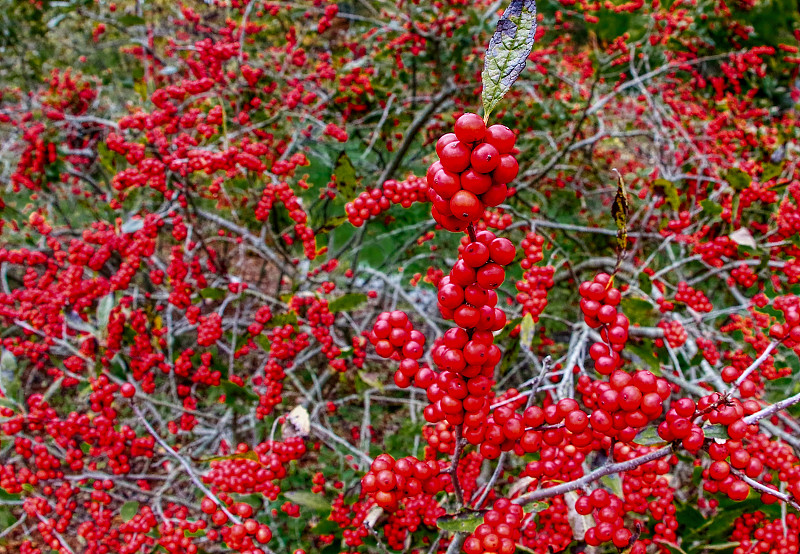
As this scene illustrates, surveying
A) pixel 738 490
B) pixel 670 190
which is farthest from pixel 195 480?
pixel 670 190

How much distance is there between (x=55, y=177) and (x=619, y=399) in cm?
435

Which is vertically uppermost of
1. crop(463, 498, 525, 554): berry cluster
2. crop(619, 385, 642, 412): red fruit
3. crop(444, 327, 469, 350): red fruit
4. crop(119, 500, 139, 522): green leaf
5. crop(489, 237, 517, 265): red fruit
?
crop(489, 237, 517, 265): red fruit

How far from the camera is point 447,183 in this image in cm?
73

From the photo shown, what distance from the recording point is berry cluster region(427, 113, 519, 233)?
2.30 feet

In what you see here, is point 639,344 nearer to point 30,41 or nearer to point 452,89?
point 452,89

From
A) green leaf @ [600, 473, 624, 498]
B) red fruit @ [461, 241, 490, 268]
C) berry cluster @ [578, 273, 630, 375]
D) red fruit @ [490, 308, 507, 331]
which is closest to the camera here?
red fruit @ [461, 241, 490, 268]

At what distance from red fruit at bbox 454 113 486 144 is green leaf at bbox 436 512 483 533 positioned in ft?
2.72

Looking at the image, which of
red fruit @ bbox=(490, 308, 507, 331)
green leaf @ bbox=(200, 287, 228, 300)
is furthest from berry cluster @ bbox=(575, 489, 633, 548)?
green leaf @ bbox=(200, 287, 228, 300)

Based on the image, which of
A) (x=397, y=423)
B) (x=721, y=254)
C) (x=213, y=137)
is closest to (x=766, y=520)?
(x=721, y=254)

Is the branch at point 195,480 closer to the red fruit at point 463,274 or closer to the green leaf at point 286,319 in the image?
the green leaf at point 286,319

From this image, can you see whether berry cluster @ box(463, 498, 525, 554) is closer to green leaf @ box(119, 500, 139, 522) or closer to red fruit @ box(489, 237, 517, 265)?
red fruit @ box(489, 237, 517, 265)

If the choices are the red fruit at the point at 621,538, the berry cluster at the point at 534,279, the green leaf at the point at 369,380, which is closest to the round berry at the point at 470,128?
the red fruit at the point at 621,538

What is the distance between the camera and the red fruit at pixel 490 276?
0.83 m

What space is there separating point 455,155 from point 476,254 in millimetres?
181
